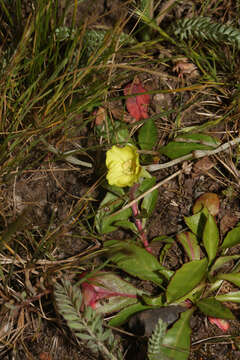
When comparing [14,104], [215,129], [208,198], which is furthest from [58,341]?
[215,129]

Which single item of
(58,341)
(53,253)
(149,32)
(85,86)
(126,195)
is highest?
(149,32)

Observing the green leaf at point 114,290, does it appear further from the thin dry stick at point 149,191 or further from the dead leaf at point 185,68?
the dead leaf at point 185,68

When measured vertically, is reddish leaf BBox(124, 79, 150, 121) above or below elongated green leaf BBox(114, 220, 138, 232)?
above

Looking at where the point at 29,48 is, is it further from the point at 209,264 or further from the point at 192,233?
the point at 209,264

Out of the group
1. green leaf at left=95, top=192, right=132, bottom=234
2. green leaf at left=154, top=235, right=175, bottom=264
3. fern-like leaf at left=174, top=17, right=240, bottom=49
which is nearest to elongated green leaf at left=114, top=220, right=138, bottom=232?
green leaf at left=95, top=192, right=132, bottom=234

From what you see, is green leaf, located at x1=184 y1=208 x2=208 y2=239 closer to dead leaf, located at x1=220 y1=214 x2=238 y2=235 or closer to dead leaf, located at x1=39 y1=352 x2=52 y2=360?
dead leaf, located at x1=220 y1=214 x2=238 y2=235
